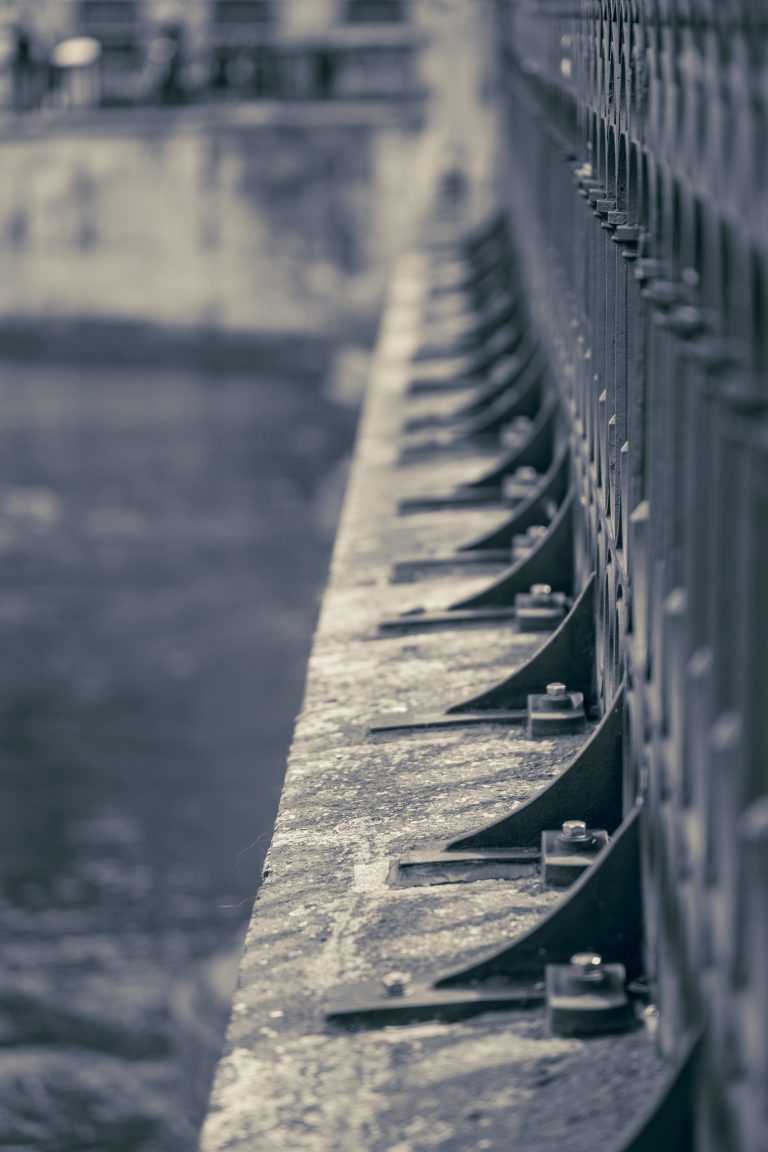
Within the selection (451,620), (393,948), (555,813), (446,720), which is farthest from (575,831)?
(451,620)

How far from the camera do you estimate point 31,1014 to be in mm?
12984

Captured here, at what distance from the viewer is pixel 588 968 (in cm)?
374

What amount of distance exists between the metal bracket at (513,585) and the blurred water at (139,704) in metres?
0.83

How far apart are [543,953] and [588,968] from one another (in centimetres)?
11

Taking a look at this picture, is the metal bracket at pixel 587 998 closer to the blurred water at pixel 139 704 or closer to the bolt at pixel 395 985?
the bolt at pixel 395 985

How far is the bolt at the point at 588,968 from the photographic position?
12.2 ft

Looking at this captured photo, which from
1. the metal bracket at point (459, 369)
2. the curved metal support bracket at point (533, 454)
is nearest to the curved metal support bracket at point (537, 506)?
the curved metal support bracket at point (533, 454)

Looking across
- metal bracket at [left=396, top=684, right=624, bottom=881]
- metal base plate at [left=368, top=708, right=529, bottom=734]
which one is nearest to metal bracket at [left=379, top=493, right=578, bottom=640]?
metal base plate at [left=368, top=708, right=529, bottom=734]

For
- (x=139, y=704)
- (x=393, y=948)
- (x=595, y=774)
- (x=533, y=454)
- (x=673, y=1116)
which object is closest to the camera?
(x=673, y=1116)

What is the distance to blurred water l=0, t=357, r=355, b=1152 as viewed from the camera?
12602mm

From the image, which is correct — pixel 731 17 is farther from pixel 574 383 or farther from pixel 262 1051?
pixel 574 383

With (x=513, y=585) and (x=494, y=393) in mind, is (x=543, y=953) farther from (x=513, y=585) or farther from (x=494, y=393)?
(x=494, y=393)

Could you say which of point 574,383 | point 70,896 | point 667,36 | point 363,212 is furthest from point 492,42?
point 667,36

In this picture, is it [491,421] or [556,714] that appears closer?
[556,714]
